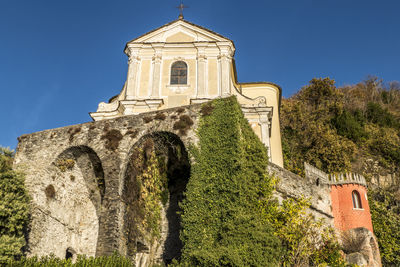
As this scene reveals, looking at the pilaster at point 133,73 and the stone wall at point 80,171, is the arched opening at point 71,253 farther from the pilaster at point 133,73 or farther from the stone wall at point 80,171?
the pilaster at point 133,73

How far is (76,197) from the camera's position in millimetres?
14344

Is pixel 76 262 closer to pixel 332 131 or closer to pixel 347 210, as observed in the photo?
pixel 347 210

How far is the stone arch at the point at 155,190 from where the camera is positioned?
13.1 m

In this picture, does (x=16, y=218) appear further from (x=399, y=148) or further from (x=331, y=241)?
(x=399, y=148)

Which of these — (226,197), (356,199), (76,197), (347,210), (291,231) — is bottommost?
(291,231)

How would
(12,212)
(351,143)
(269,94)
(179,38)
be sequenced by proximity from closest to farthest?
(12,212)
(179,38)
(269,94)
(351,143)

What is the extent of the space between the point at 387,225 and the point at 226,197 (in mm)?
15192

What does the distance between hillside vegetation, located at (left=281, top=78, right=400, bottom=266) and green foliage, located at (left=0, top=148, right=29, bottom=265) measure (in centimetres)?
1885

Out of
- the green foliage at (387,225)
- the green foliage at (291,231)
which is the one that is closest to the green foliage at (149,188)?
the green foliage at (291,231)

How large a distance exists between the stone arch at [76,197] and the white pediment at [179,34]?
13622 millimetres

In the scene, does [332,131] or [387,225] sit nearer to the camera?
[387,225]

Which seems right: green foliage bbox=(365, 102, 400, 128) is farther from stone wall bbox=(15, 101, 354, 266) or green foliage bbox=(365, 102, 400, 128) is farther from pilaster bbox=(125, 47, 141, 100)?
stone wall bbox=(15, 101, 354, 266)

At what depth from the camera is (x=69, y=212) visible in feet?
46.3

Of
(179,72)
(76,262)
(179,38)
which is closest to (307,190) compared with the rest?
(76,262)
